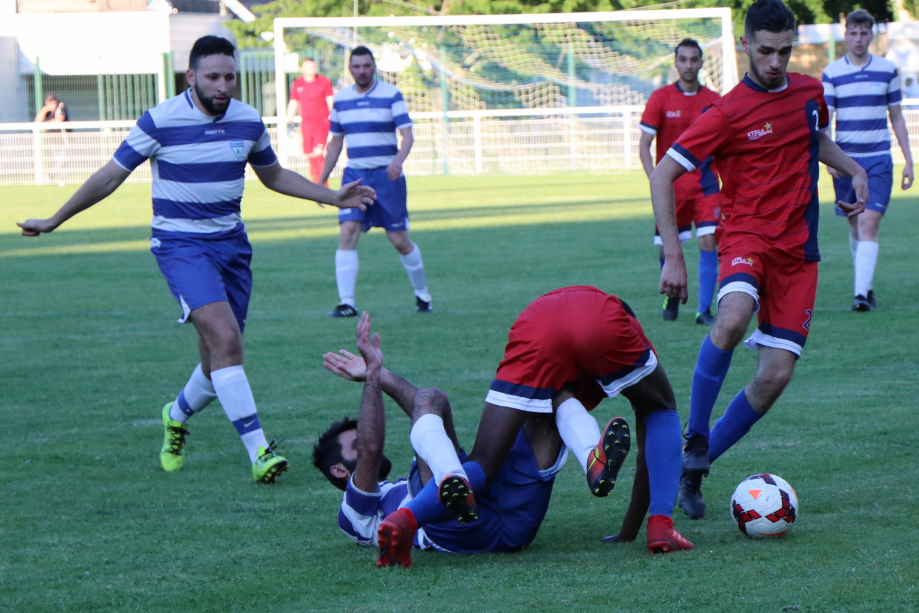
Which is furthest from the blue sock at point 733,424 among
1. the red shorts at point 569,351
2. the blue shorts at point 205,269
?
the blue shorts at point 205,269

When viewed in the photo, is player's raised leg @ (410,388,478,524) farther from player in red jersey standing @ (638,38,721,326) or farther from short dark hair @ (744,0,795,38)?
player in red jersey standing @ (638,38,721,326)

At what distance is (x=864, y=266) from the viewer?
10.4 metres

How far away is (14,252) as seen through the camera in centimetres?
1700

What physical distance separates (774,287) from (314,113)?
19.8 m

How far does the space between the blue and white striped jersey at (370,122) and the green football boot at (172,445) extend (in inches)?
223

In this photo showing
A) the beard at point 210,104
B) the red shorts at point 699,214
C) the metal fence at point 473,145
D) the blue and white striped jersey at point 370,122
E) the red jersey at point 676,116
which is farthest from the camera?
the metal fence at point 473,145

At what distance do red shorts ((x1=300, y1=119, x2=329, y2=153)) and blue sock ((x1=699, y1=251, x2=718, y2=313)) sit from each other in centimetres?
1472

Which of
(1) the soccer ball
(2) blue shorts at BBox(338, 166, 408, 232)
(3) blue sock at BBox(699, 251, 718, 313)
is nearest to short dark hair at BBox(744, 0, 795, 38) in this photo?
(1) the soccer ball

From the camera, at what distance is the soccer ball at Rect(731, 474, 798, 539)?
441cm

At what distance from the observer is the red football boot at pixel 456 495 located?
13.4ft

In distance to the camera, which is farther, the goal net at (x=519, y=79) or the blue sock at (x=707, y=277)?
the goal net at (x=519, y=79)

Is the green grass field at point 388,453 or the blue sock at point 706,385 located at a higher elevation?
the blue sock at point 706,385

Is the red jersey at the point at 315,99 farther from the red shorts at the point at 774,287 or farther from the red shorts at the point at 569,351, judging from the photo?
the red shorts at the point at 569,351

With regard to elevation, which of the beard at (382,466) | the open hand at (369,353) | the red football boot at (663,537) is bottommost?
the red football boot at (663,537)
